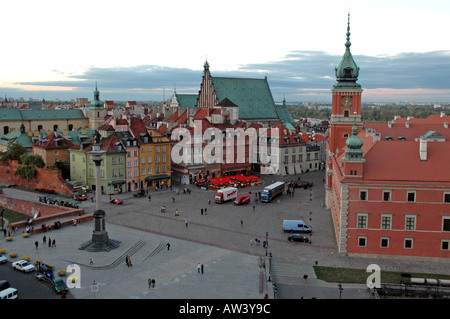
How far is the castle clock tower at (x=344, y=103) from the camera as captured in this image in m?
60.4

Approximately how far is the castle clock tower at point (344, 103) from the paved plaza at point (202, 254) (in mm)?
11099

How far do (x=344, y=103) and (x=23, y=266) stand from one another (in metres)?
46.4

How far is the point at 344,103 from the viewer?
61.0 meters

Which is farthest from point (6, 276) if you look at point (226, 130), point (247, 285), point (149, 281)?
point (226, 130)

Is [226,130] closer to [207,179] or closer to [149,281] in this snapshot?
[207,179]

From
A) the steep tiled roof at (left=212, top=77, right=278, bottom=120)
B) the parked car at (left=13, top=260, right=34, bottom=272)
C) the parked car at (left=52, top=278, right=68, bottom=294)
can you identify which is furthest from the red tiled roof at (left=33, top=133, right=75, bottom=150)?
the parked car at (left=52, top=278, right=68, bottom=294)

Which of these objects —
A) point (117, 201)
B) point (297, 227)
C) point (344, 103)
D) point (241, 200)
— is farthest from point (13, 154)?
point (344, 103)

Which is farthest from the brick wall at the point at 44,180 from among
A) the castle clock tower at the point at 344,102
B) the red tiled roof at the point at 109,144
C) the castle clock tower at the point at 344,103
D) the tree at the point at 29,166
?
the castle clock tower at the point at 344,103

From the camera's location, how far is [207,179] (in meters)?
73.1

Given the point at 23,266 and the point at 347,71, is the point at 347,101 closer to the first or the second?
the point at 347,71

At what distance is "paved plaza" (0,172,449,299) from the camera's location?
30.7m

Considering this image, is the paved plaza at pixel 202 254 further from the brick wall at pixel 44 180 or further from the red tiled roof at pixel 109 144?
the red tiled roof at pixel 109 144

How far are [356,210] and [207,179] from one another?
125 ft

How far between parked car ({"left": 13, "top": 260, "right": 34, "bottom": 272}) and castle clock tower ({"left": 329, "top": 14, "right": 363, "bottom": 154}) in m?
42.6
